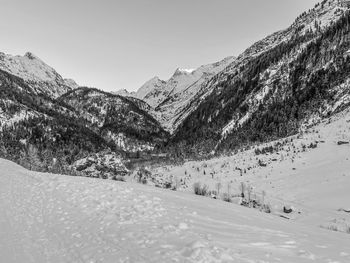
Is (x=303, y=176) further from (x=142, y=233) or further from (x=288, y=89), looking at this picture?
(x=288, y=89)

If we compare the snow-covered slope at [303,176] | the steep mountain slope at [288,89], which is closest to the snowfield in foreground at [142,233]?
the snow-covered slope at [303,176]

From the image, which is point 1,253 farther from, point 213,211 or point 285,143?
point 285,143

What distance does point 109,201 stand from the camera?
537 inches

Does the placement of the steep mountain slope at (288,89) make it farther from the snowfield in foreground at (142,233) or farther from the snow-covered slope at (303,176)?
the snowfield in foreground at (142,233)

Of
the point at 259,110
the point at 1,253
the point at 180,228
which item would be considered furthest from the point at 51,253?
the point at 259,110

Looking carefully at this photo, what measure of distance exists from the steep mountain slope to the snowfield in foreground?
2445 inches

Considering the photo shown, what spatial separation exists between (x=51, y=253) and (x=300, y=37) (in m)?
158

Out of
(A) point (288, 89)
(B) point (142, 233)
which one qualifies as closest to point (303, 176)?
(B) point (142, 233)

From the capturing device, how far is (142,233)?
9.50m

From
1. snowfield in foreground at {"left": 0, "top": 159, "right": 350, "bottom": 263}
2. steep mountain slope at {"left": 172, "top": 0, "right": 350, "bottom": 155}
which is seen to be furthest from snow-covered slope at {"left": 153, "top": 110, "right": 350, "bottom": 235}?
steep mountain slope at {"left": 172, "top": 0, "right": 350, "bottom": 155}

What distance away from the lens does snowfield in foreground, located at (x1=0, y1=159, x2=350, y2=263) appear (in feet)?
25.5

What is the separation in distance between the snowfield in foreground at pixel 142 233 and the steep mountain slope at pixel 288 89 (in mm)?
62114

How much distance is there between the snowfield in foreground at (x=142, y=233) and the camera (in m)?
7.76

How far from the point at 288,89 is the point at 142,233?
114 meters
